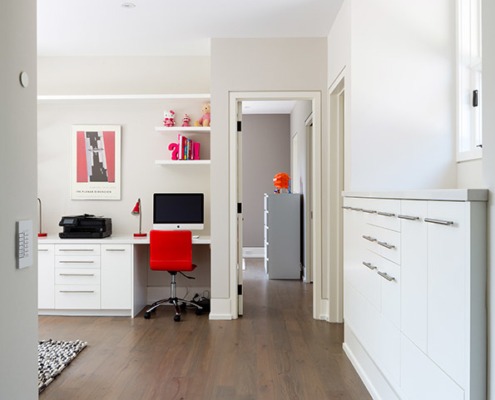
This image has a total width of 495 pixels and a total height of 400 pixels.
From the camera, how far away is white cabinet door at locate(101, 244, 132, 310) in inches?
180

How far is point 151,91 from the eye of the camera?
204 inches

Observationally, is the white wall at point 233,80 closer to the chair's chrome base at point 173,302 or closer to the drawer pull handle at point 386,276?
the chair's chrome base at point 173,302

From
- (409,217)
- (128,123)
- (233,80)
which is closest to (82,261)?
(128,123)

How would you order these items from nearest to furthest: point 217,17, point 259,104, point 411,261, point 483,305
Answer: point 483,305, point 411,261, point 217,17, point 259,104

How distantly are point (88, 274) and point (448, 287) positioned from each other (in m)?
3.74

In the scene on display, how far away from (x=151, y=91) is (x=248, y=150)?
12.5ft

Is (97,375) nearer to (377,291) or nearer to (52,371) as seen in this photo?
(52,371)

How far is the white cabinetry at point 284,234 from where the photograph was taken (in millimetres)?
6703

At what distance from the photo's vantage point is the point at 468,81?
122 inches

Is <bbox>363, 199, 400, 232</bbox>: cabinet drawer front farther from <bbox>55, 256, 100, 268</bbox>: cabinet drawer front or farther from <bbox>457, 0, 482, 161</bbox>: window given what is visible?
<bbox>55, 256, 100, 268</bbox>: cabinet drawer front

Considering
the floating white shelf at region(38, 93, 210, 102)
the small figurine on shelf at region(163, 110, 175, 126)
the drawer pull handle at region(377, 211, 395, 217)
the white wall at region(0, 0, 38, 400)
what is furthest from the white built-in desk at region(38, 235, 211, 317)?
the white wall at region(0, 0, 38, 400)

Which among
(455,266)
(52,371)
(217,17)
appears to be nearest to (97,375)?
(52,371)

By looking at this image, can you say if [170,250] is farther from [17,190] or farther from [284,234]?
[17,190]

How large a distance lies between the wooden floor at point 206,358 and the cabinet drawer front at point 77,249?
623 millimetres
